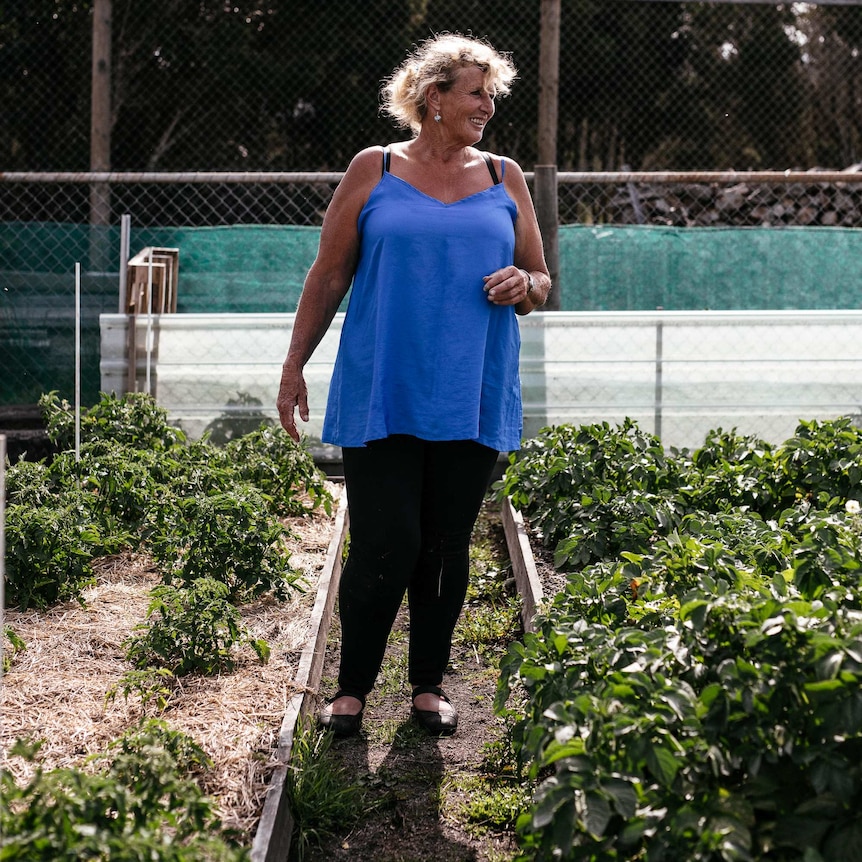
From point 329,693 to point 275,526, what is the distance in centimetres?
68

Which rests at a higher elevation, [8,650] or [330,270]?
[330,270]

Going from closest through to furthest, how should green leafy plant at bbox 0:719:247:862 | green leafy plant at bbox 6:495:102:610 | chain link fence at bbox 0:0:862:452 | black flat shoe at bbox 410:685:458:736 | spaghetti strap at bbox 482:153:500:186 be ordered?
green leafy plant at bbox 0:719:247:862
spaghetti strap at bbox 482:153:500:186
black flat shoe at bbox 410:685:458:736
green leafy plant at bbox 6:495:102:610
chain link fence at bbox 0:0:862:452

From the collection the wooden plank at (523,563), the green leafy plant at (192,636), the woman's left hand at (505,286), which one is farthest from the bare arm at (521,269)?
the green leafy plant at (192,636)

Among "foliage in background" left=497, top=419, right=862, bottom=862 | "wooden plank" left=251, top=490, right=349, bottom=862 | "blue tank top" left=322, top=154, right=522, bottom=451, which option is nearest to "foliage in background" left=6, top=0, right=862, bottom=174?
"wooden plank" left=251, top=490, right=349, bottom=862

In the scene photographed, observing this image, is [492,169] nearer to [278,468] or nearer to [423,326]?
[423,326]

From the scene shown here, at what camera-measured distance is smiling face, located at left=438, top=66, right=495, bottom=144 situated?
2.92 metres

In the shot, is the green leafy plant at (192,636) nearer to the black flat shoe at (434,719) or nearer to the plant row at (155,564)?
the plant row at (155,564)

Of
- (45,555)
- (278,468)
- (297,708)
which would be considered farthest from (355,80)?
(297,708)

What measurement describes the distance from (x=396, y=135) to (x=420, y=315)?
956cm

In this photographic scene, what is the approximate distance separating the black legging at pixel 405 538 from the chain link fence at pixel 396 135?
4796 millimetres

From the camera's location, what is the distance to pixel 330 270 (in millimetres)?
3016

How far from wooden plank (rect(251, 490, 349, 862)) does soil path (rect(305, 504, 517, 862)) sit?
0.14 meters

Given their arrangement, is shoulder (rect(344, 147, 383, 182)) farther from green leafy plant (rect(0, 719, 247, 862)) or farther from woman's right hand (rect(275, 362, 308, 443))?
green leafy plant (rect(0, 719, 247, 862))

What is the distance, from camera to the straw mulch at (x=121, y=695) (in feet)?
8.63
